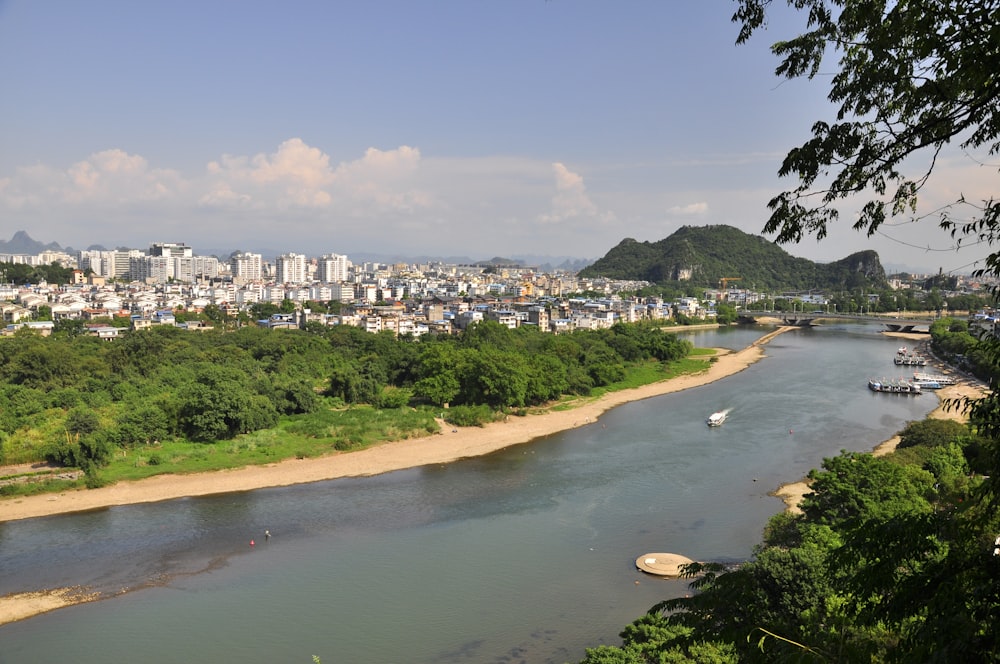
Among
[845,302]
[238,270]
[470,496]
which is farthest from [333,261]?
[470,496]

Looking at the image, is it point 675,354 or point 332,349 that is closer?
point 332,349

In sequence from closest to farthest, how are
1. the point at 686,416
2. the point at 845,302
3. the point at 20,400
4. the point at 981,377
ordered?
the point at 20,400, the point at 686,416, the point at 981,377, the point at 845,302

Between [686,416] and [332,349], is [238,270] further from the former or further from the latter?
[686,416]

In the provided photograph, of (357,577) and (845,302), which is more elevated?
(845,302)

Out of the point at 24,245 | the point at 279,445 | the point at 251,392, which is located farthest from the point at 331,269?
the point at 24,245

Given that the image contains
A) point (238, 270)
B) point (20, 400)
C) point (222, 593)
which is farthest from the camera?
point (238, 270)

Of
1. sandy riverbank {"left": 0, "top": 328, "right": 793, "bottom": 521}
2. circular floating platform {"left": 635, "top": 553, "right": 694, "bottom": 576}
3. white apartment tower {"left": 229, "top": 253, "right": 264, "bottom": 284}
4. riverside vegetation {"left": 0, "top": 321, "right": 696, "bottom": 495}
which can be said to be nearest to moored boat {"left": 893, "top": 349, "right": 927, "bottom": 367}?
riverside vegetation {"left": 0, "top": 321, "right": 696, "bottom": 495}

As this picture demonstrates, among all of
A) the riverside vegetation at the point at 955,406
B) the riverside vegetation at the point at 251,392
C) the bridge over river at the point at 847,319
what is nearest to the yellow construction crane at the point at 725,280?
the bridge over river at the point at 847,319

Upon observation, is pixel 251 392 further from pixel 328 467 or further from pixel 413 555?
pixel 413 555
